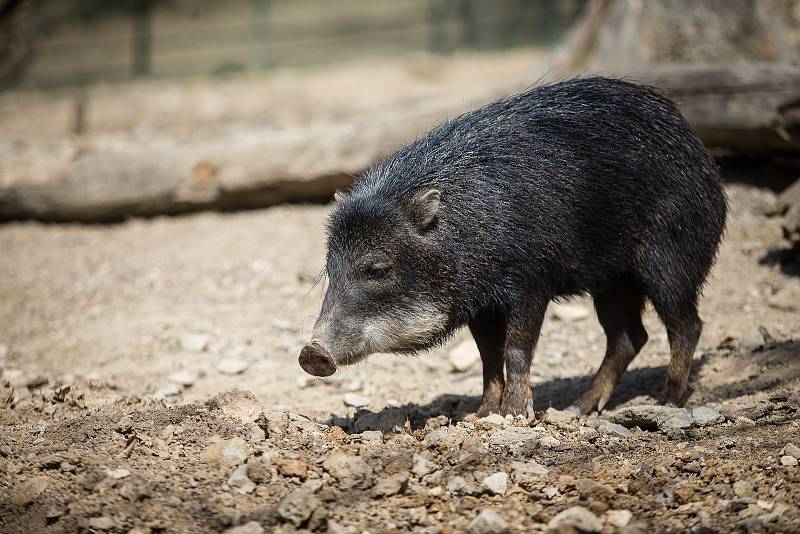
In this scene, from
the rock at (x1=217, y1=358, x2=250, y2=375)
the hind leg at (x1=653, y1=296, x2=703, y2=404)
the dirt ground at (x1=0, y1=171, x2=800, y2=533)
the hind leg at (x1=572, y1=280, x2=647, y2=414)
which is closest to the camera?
the dirt ground at (x1=0, y1=171, x2=800, y2=533)

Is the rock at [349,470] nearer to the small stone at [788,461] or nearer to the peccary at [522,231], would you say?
the peccary at [522,231]

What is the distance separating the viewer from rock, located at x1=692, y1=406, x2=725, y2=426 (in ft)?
14.5

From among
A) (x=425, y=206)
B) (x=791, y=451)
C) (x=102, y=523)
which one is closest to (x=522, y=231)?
(x=425, y=206)

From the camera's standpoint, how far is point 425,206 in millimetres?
4652

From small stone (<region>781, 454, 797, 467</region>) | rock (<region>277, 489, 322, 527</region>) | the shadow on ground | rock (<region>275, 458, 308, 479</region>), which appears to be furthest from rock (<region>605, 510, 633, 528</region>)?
the shadow on ground

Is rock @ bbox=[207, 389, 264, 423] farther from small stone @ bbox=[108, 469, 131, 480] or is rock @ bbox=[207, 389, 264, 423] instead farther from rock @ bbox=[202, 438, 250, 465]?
small stone @ bbox=[108, 469, 131, 480]

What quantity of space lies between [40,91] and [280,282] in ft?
42.8

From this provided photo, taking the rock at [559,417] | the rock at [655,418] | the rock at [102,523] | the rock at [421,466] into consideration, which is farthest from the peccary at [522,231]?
the rock at [102,523]

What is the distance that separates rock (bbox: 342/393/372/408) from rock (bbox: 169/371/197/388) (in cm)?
109

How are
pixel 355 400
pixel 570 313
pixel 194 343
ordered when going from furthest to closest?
pixel 570 313 → pixel 194 343 → pixel 355 400

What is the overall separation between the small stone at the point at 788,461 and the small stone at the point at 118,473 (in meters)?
2.74

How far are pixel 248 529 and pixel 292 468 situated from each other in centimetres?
50

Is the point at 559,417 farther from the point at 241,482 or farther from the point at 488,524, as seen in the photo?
the point at 241,482

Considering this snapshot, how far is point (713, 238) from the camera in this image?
17.2ft
